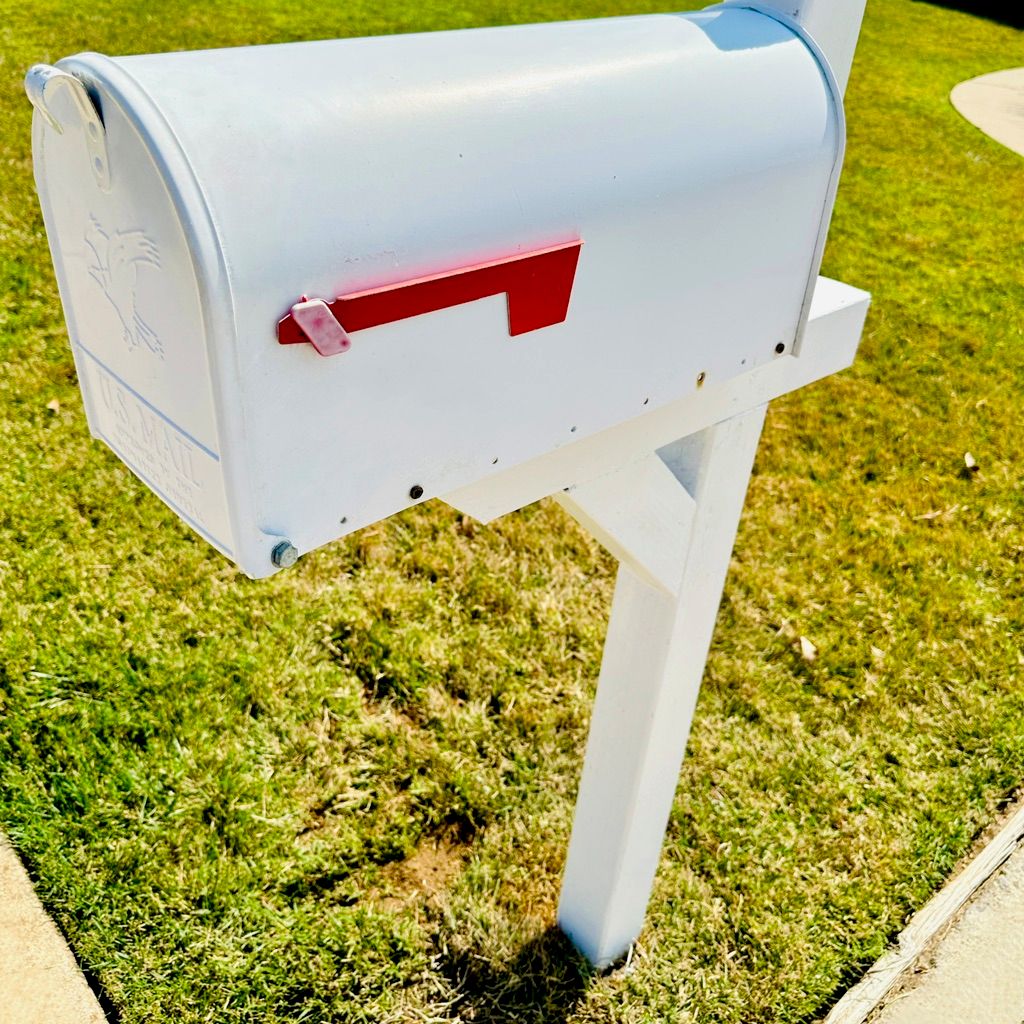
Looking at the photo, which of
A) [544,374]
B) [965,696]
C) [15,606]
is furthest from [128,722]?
[965,696]

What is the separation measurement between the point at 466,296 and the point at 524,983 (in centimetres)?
173

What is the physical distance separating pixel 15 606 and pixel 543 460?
7.40 ft

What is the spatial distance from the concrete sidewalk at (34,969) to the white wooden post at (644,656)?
102 cm

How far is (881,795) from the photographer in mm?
2680

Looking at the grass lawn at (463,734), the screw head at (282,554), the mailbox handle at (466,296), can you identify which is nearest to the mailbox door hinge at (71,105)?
the mailbox handle at (466,296)

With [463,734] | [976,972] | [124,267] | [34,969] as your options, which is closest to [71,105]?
[124,267]

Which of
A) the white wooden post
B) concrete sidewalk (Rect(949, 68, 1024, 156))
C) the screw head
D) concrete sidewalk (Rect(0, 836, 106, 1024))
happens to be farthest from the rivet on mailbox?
concrete sidewalk (Rect(949, 68, 1024, 156))

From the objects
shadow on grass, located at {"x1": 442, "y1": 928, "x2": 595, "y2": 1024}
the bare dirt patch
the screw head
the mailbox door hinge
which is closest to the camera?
the mailbox door hinge

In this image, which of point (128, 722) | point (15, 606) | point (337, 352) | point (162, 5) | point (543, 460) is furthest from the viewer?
point (162, 5)

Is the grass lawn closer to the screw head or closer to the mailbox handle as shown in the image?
the screw head

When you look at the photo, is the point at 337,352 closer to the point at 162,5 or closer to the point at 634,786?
the point at 634,786

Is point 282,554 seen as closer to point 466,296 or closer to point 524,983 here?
point 466,296

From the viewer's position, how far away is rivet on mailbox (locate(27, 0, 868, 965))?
806mm

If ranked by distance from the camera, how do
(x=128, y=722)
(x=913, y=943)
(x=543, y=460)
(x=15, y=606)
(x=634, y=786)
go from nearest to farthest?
(x=543, y=460) → (x=634, y=786) → (x=913, y=943) → (x=128, y=722) → (x=15, y=606)
